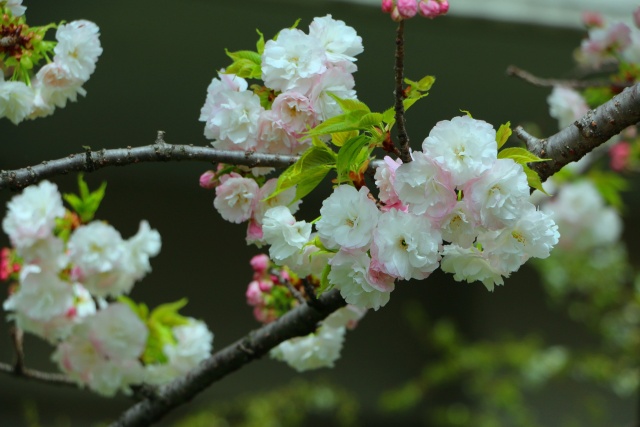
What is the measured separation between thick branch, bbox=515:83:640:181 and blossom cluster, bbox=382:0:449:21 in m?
0.24

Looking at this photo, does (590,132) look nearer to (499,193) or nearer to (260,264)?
(499,193)

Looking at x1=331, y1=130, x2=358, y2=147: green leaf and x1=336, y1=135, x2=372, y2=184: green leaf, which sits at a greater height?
x1=331, y1=130, x2=358, y2=147: green leaf

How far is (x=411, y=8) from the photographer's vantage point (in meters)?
0.71

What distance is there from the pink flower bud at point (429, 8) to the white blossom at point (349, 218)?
0.17 m

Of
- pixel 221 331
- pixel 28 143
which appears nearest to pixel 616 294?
pixel 221 331

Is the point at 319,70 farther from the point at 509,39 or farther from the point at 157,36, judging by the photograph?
the point at 509,39

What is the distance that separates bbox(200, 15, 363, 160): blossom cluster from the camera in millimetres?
881

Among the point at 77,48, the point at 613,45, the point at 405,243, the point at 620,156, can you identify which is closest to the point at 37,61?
the point at 77,48

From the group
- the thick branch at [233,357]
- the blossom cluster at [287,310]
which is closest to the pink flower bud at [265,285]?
the blossom cluster at [287,310]

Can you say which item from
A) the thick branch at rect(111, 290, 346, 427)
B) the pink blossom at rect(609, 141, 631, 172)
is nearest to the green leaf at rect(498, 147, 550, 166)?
the thick branch at rect(111, 290, 346, 427)

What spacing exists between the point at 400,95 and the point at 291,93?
18 centimetres

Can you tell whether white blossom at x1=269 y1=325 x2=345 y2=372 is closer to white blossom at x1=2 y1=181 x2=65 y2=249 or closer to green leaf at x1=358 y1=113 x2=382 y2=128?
white blossom at x1=2 y1=181 x2=65 y2=249

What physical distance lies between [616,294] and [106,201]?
235 cm

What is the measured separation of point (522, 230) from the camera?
78cm
